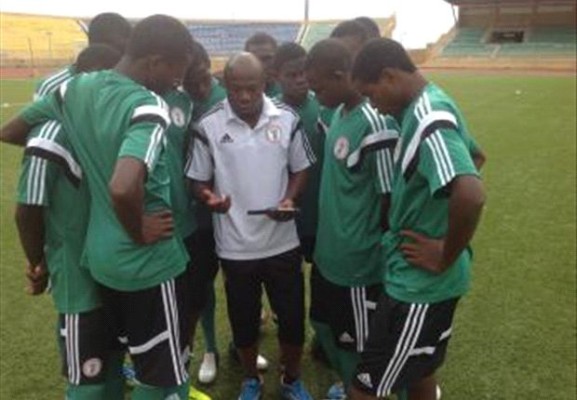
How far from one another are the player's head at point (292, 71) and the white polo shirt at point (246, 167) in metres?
0.42

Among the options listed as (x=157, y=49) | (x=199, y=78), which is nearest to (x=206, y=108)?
(x=199, y=78)

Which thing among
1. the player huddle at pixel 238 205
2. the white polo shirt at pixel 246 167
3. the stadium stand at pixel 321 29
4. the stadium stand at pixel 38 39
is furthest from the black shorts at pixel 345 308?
the stadium stand at pixel 321 29

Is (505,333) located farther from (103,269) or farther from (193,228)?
(103,269)

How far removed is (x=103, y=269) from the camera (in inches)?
96.8

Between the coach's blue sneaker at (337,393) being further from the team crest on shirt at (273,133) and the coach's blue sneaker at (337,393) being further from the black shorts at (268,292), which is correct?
the team crest on shirt at (273,133)

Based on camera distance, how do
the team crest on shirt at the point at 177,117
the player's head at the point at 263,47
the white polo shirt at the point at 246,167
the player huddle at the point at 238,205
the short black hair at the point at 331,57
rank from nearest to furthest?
the player huddle at the point at 238,205 < the short black hair at the point at 331,57 < the white polo shirt at the point at 246,167 < the team crest on shirt at the point at 177,117 < the player's head at the point at 263,47

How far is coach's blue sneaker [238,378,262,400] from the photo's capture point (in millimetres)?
3600

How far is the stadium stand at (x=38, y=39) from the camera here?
130 feet

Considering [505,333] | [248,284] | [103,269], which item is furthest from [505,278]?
[103,269]

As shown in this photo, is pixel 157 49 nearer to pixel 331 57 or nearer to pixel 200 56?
pixel 331 57

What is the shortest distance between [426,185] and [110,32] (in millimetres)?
1750

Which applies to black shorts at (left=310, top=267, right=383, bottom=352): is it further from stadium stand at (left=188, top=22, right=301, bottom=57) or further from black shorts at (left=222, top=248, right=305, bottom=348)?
stadium stand at (left=188, top=22, right=301, bottom=57)

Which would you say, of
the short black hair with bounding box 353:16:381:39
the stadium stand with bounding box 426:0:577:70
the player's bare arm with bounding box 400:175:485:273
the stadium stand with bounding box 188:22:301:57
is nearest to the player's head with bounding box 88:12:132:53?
the short black hair with bounding box 353:16:381:39

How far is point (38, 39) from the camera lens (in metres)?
45.3
